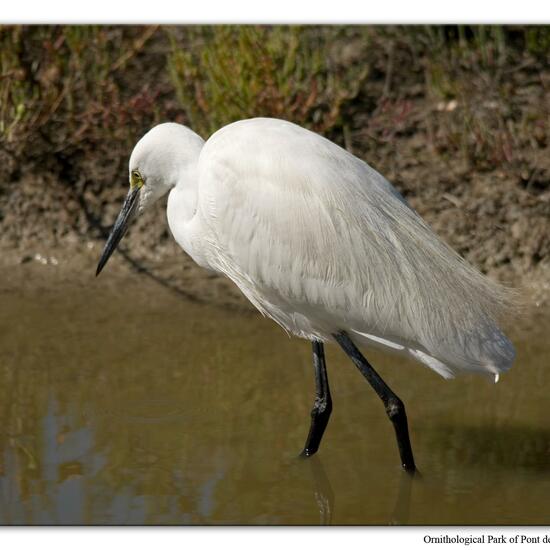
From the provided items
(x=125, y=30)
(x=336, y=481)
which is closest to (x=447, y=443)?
(x=336, y=481)

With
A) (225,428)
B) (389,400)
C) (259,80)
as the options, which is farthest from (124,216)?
(259,80)

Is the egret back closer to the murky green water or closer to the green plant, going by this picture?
the murky green water

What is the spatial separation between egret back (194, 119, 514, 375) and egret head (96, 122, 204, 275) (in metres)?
0.22

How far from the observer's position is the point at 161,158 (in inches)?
185

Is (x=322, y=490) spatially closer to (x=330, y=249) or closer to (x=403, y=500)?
(x=403, y=500)

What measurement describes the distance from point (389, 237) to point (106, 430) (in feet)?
4.80

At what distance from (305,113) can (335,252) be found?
8.33 ft

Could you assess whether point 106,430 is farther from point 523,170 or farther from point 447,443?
point 523,170

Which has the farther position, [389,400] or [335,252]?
[389,400]

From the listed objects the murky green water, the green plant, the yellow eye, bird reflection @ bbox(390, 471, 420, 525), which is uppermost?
the green plant

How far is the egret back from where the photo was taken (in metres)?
4.33

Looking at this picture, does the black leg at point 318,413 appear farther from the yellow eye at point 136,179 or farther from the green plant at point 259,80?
the green plant at point 259,80

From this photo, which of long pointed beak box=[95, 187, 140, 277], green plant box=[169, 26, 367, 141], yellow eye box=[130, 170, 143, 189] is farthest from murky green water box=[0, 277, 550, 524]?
green plant box=[169, 26, 367, 141]

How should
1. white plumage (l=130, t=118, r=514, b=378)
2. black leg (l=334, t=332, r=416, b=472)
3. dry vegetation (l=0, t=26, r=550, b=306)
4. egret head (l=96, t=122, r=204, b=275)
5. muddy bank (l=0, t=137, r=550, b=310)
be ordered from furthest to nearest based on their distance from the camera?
dry vegetation (l=0, t=26, r=550, b=306)
muddy bank (l=0, t=137, r=550, b=310)
egret head (l=96, t=122, r=204, b=275)
black leg (l=334, t=332, r=416, b=472)
white plumage (l=130, t=118, r=514, b=378)
